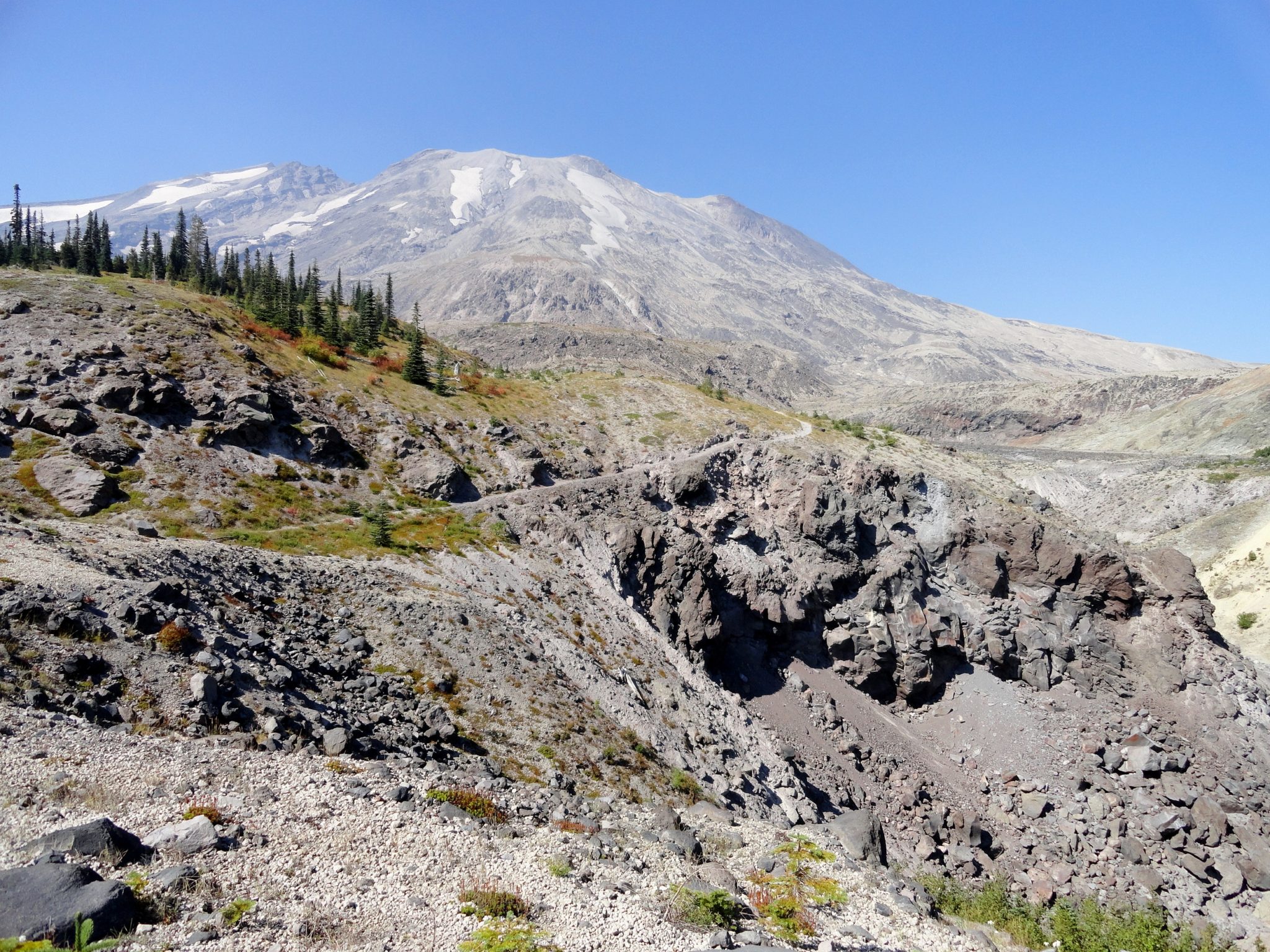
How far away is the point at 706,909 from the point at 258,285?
290 ft

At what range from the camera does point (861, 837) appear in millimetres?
19922

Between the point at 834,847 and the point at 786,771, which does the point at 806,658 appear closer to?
the point at 786,771

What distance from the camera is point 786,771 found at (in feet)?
105

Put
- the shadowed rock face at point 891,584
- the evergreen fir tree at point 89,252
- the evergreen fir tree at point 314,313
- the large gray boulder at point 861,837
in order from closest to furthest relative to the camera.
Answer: the large gray boulder at point 861,837
the shadowed rock face at point 891,584
the evergreen fir tree at point 314,313
the evergreen fir tree at point 89,252

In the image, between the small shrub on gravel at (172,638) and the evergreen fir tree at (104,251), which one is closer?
the small shrub on gravel at (172,638)

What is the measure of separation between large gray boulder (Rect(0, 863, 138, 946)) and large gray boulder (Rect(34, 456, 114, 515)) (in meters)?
28.8

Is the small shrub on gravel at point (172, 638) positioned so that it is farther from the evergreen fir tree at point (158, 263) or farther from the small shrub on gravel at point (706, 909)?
the evergreen fir tree at point (158, 263)

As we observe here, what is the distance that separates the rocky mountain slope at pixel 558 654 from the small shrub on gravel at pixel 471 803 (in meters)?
0.27

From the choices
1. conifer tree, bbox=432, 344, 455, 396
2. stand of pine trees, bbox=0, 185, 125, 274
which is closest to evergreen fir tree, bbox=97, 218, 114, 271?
stand of pine trees, bbox=0, 185, 125, 274

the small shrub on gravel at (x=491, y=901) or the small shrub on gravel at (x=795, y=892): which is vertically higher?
the small shrub on gravel at (x=491, y=901)

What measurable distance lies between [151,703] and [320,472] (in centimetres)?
3019

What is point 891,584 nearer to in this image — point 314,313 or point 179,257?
point 314,313

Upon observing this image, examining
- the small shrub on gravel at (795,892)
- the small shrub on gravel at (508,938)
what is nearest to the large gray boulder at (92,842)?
the small shrub on gravel at (508,938)

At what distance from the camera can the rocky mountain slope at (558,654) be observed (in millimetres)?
13211
